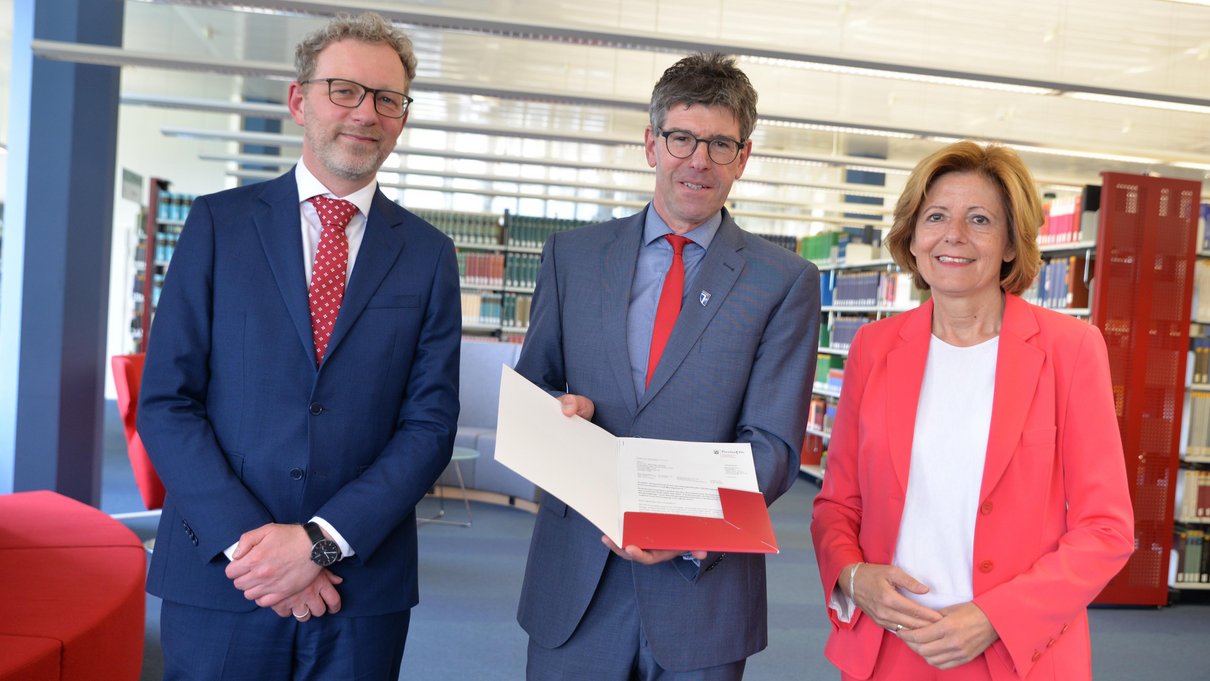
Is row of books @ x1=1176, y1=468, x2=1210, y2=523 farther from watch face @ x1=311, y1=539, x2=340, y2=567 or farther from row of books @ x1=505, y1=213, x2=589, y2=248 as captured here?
row of books @ x1=505, y1=213, x2=589, y2=248

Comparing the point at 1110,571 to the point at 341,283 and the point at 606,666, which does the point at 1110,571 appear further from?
the point at 341,283

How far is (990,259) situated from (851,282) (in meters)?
7.15

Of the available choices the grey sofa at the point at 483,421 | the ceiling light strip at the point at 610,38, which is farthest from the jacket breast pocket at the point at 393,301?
the grey sofa at the point at 483,421

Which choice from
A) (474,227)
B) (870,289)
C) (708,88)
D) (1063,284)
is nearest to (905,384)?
(708,88)

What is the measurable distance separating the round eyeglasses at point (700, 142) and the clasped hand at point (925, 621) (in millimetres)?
714

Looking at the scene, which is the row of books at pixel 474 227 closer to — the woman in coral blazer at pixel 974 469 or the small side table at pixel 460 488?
the small side table at pixel 460 488

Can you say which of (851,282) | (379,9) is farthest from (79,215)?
(851,282)

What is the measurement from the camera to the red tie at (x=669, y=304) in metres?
1.59

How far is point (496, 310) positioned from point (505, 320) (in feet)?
0.48

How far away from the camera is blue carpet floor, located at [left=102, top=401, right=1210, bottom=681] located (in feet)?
12.5

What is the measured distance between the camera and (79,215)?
5.03 metres

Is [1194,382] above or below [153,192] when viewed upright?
below

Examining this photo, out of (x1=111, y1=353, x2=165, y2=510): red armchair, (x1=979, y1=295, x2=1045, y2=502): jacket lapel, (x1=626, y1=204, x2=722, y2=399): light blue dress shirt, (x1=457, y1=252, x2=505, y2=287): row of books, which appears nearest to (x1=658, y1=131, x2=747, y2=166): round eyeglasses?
(x1=626, y1=204, x2=722, y2=399): light blue dress shirt

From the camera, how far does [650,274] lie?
1.66 metres
